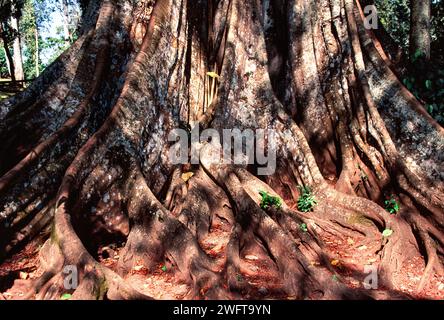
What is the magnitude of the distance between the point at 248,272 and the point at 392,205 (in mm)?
2012

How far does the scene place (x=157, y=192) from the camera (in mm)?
4160

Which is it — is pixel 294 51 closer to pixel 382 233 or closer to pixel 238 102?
pixel 238 102

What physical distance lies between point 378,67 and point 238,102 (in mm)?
2022

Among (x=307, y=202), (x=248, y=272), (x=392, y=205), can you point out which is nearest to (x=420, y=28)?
(x=392, y=205)

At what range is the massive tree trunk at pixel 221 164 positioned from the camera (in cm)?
322

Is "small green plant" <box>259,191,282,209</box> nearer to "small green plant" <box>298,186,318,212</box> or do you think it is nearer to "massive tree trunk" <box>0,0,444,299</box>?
"massive tree trunk" <box>0,0,444,299</box>

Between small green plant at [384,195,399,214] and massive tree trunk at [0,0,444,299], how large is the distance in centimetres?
6

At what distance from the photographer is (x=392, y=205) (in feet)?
13.5

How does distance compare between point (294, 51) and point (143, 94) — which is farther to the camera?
point (294, 51)

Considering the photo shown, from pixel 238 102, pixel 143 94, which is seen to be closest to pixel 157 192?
pixel 143 94

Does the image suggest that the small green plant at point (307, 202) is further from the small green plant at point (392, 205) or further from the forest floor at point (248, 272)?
the small green plant at point (392, 205)

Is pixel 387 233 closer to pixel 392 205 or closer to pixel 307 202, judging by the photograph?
pixel 392 205

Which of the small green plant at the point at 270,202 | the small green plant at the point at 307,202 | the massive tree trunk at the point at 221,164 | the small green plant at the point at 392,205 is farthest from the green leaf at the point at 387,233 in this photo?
the small green plant at the point at 270,202

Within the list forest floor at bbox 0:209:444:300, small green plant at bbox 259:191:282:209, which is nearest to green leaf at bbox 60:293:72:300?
forest floor at bbox 0:209:444:300
